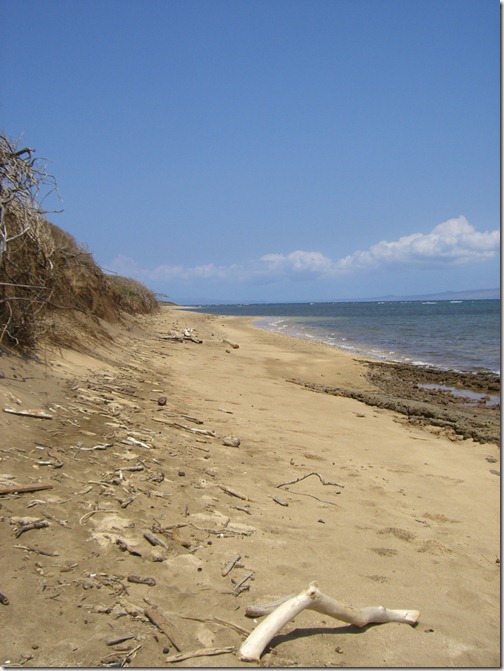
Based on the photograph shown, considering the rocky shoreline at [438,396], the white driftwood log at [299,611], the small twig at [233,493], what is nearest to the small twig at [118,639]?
the white driftwood log at [299,611]

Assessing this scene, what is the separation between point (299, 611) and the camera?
2453 millimetres

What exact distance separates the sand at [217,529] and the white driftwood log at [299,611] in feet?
0.26

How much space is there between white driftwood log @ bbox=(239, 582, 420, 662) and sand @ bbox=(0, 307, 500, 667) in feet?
0.26

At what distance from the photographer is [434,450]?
7359mm

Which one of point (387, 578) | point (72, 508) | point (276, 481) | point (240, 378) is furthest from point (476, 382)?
point (72, 508)

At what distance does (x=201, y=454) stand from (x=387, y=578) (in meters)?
2.49

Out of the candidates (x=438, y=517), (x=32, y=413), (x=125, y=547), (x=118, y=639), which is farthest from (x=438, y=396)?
(x=118, y=639)

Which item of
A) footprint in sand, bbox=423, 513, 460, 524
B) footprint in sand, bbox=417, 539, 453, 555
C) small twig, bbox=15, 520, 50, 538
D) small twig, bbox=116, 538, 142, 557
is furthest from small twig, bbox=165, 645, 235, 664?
footprint in sand, bbox=423, 513, 460, 524

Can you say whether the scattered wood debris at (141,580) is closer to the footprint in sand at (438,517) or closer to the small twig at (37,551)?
the small twig at (37,551)

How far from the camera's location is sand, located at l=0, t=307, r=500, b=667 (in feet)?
8.41

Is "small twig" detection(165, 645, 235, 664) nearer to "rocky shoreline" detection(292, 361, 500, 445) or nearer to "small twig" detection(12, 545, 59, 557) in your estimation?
"small twig" detection(12, 545, 59, 557)

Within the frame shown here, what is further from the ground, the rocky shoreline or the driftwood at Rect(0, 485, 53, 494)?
the driftwood at Rect(0, 485, 53, 494)

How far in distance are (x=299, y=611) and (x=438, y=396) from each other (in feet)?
35.1

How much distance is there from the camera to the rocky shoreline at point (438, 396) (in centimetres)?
890
